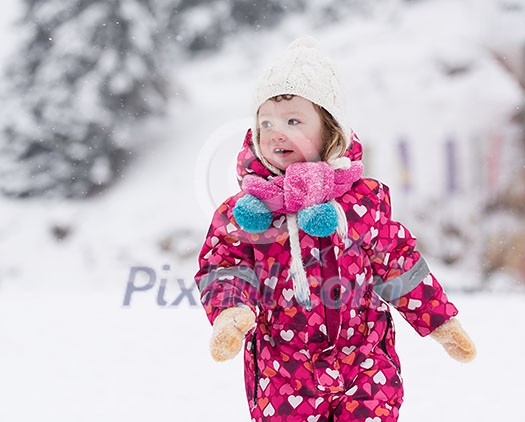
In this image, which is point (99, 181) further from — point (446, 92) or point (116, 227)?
point (446, 92)

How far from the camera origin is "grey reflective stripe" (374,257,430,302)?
55.4 inches

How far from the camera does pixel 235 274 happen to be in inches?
52.6

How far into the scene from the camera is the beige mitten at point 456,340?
1.38m

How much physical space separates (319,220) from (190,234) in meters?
4.12

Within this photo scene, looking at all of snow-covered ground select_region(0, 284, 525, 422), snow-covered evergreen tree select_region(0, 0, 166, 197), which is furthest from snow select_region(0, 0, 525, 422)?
snow-covered evergreen tree select_region(0, 0, 166, 197)

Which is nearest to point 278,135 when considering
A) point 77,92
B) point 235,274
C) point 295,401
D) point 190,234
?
point 235,274

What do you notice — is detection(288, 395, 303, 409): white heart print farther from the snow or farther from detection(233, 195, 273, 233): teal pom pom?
the snow

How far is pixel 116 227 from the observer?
5402 millimetres

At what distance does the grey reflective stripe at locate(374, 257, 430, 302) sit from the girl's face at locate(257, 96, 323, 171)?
11.2 inches

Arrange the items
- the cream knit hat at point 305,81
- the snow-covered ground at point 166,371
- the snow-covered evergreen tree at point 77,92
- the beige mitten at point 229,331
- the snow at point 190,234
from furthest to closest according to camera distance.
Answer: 1. the snow-covered evergreen tree at point 77,92
2. the snow at point 190,234
3. the snow-covered ground at point 166,371
4. the cream knit hat at point 305,81
5. the beige mitten at point 229,331

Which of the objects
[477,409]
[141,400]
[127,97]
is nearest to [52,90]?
[127,97]

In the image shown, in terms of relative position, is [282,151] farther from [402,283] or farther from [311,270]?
[402,283]

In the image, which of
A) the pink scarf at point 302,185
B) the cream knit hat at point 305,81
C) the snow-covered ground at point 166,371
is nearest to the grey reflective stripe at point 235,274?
the pink scarf at point 302,185

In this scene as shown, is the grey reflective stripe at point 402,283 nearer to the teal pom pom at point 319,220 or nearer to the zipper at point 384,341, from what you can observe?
the zipper at point 384,341
